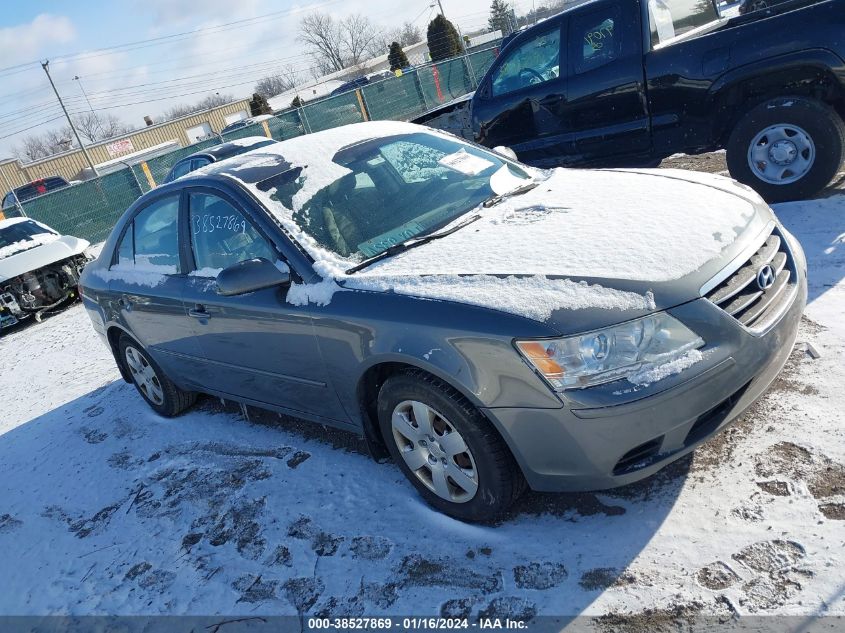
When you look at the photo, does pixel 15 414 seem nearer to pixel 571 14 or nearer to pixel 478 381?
pixel 478 381

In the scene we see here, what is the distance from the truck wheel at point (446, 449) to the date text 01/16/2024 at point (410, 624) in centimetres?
46

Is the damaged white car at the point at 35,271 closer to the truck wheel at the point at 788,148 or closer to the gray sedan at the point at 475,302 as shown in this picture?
the gray sedan at the point at 475,302

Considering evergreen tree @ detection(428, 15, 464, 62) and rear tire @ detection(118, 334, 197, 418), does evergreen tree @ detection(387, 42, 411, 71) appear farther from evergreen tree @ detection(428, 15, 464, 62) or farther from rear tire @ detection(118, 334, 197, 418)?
rear tire @ detection(118, 334, 197, 418)

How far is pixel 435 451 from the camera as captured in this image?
2740mm

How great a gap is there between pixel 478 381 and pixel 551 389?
28 centimetres

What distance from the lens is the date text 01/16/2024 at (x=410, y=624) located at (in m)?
2.28

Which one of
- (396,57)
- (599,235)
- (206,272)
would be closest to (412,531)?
(599,235)

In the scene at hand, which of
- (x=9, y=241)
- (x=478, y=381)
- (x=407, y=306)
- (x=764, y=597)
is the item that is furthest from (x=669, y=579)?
(x=9, y=241)

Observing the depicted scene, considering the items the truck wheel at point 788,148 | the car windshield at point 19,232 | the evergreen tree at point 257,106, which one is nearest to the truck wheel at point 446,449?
the truck wheel at point 788,148

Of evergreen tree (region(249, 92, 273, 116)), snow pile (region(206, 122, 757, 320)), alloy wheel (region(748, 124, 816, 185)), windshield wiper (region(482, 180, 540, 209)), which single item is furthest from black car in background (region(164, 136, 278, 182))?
evergreen tree (region(249, 92, 273, 116))

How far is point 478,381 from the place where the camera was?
94.7 inches

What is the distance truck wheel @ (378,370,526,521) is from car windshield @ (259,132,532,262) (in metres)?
0.76

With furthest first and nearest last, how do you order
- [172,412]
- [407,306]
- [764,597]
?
[172,412] < [407,306] < [764,597]

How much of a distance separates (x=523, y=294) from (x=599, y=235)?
548mm
